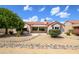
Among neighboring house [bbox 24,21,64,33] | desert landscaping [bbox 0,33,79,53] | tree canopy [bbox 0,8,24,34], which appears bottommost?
desert landscaping [bbox 0,33,79,53]

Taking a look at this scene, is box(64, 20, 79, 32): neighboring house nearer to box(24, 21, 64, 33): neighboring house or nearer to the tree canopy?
box(24, 21, 64, 33): neighboring house

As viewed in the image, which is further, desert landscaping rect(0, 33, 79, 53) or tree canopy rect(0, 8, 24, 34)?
tree canopy rect(0, 8, 24, 34)

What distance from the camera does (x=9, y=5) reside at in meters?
4.89

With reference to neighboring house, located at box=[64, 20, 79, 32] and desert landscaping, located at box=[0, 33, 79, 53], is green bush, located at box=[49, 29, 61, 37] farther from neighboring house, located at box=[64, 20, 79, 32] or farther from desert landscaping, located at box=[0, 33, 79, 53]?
neighboring house, located at box=[64, 20, 79, 32]

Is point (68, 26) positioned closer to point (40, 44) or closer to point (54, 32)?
point (54, 32)

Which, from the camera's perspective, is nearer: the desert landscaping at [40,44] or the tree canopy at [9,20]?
the desert landscaping at [40,44]

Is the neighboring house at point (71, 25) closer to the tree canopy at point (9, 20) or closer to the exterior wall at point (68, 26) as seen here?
the exterior wall at point (68, 26)

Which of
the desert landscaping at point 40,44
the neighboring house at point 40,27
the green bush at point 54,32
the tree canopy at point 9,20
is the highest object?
the tree canopy at point 9,20

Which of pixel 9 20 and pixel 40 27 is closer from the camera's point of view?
pixel 40 27

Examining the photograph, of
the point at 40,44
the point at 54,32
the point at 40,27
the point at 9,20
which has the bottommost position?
the point at 40,44

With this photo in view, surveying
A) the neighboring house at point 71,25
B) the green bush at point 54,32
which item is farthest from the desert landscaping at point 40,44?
the neighboring house at point 71,25

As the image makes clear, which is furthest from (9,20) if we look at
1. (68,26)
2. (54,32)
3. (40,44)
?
(68,26)

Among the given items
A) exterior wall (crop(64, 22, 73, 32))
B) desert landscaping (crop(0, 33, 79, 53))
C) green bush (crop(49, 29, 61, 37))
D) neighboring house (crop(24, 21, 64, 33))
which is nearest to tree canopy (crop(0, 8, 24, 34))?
neighboring house (crop(24, 21, 64, 33))

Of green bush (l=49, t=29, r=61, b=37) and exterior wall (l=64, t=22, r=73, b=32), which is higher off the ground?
exterior wall (l=64, t=22, r=73, b=32)
